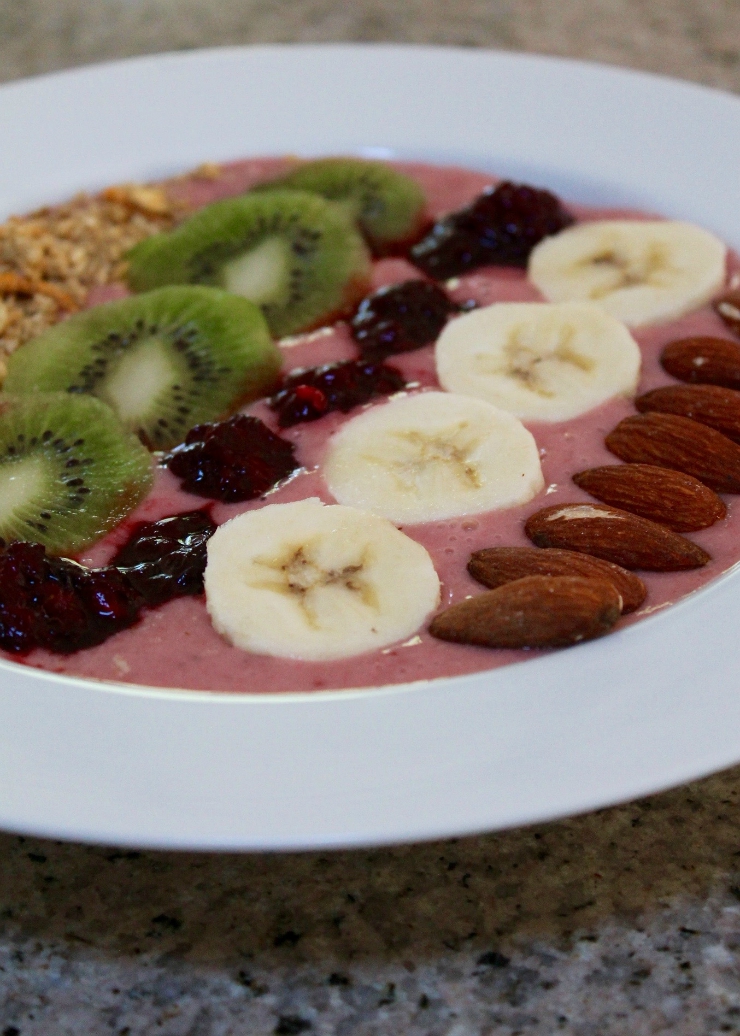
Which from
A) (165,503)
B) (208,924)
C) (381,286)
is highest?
(381,286)

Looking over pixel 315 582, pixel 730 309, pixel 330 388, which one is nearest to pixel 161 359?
pixel 330 388

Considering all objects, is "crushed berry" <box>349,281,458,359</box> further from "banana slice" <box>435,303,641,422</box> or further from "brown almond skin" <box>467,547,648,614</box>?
"brown almond skin" <box>467,547,648,614</box>

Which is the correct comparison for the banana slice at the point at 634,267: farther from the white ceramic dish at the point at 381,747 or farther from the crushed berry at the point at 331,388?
the white ceramic dish at the point at 381,747

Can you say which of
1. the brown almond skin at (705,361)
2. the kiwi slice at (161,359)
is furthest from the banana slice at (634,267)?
the kiwi slice at (161,359)

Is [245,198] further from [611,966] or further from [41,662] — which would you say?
[611,966]

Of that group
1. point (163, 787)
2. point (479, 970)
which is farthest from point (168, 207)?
point (479, 970)

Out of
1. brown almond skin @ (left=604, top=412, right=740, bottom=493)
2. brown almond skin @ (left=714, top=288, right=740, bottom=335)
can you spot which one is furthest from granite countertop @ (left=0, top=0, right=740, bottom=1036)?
brown almond skin @ (left=714, top=288, right=740, bottom=335)
